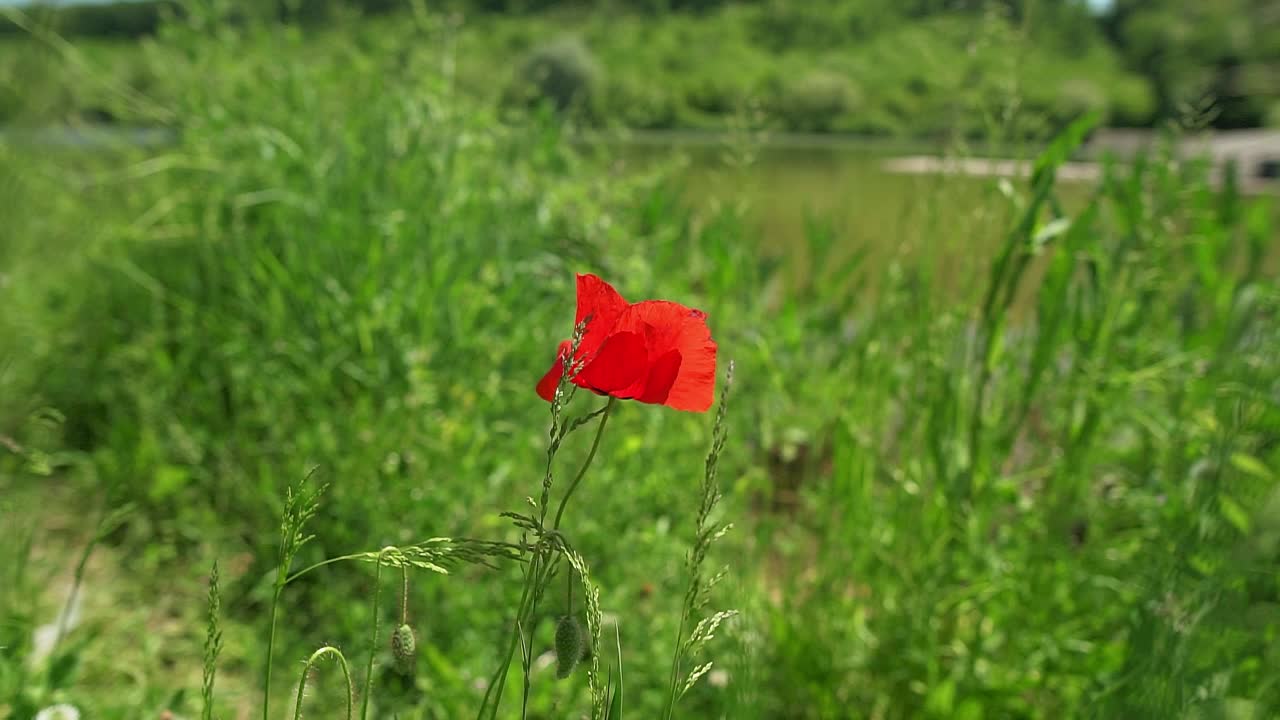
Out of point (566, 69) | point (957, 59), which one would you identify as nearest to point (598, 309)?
point (957, 59)

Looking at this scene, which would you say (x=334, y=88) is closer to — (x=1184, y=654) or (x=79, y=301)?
(x=79, y=301)

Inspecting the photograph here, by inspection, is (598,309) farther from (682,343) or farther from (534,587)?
(534,587)

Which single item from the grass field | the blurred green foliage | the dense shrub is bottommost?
the grass field

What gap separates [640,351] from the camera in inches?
22.0

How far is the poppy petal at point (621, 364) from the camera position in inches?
21.9

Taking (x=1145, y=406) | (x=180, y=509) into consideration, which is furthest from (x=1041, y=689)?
(x=180, y=509)

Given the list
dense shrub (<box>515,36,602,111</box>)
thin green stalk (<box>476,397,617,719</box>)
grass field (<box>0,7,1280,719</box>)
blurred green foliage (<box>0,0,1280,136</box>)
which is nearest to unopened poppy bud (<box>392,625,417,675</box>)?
thin green stalk (<box>476,397,617,719</box>)

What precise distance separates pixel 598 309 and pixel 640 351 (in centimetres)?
4

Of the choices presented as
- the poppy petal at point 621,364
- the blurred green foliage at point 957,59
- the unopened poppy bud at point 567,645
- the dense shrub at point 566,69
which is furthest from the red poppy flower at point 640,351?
the dense shrub at point 566,69

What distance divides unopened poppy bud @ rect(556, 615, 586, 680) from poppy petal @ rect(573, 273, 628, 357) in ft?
0.52

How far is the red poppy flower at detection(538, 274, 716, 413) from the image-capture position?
1.83ft

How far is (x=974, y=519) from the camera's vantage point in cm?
127

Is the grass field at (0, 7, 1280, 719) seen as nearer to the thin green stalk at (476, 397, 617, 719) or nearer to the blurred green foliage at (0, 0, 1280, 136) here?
the blurred green foliage at (0, 0, 1280, 136)

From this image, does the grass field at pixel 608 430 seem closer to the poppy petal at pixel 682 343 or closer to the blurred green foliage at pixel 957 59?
the blurred green foliage at pixel 957 59
